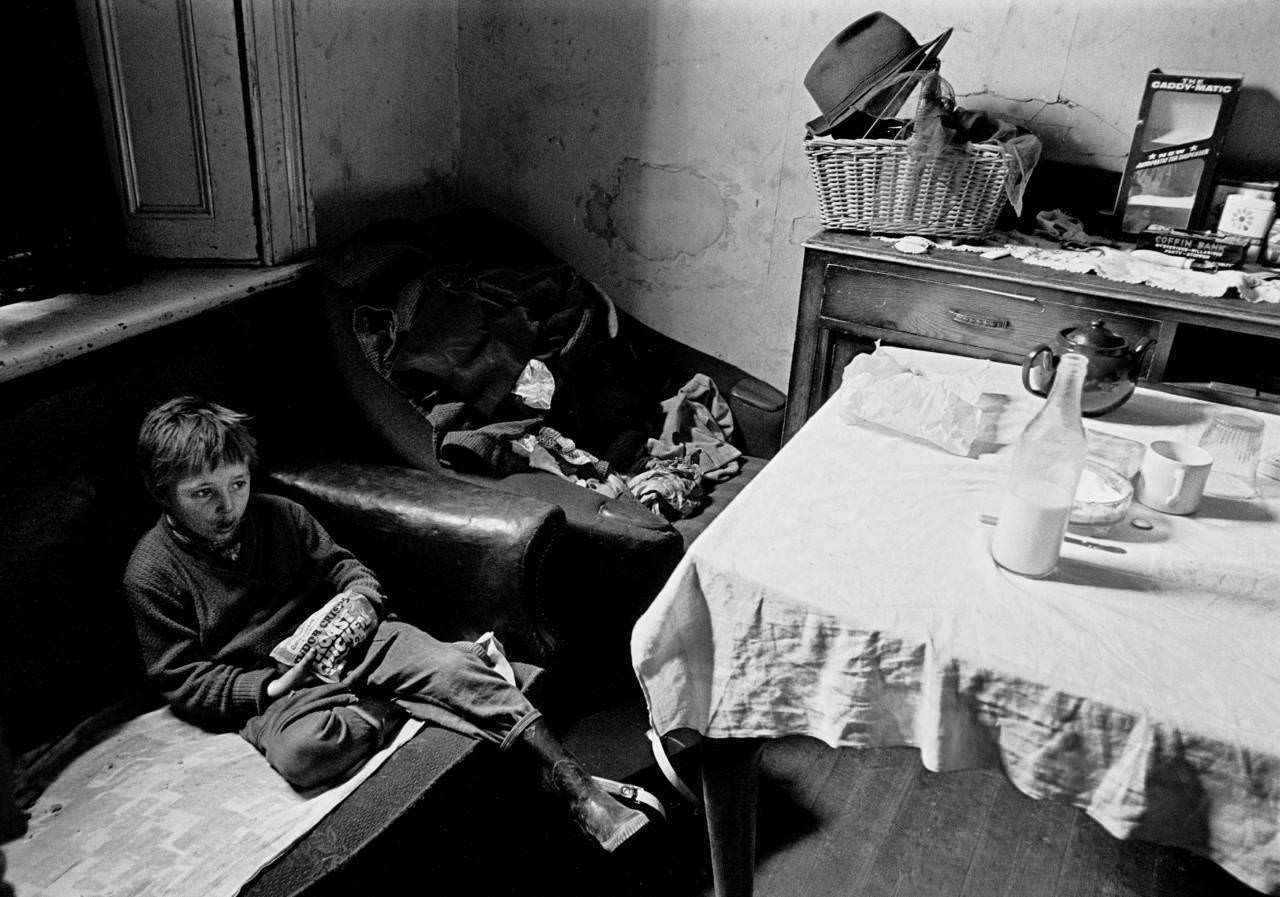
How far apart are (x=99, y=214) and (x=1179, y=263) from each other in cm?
243

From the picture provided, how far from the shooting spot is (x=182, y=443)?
5.24 feet

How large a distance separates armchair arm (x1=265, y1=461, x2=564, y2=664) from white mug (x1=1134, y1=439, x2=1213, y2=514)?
98 cm

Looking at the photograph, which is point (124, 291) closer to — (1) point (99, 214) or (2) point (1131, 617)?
(1) point (99, 214)

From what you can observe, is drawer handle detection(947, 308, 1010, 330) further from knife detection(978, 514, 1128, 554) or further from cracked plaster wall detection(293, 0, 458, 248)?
cracked plaster wall detection(293, 0, 458, 248)

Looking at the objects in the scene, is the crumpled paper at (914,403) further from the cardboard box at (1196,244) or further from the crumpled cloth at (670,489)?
the cardboard box at (1196,244)

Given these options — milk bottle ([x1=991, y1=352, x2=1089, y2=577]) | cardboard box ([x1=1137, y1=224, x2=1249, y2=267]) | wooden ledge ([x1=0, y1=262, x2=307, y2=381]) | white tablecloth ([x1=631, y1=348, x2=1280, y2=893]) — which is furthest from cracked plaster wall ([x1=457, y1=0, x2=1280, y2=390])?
milk bottle ([x1=991, y1=352, x2=1089, y2=577])

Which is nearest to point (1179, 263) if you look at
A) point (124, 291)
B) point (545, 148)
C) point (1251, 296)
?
point (1251, 296)

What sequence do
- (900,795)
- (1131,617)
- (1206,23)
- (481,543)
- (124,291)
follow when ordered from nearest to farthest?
(1131,617), (481,543), (900,795), (124,291), (1206,23)

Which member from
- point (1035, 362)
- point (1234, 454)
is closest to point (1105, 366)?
point (1035, 362)

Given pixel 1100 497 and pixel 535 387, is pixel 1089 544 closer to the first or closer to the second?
pixel 1100 497

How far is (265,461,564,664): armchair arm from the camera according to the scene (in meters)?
1.79

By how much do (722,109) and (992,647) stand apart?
211 cm

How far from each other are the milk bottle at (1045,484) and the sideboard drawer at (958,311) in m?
0.97

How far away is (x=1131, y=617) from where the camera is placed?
115 centimetres
